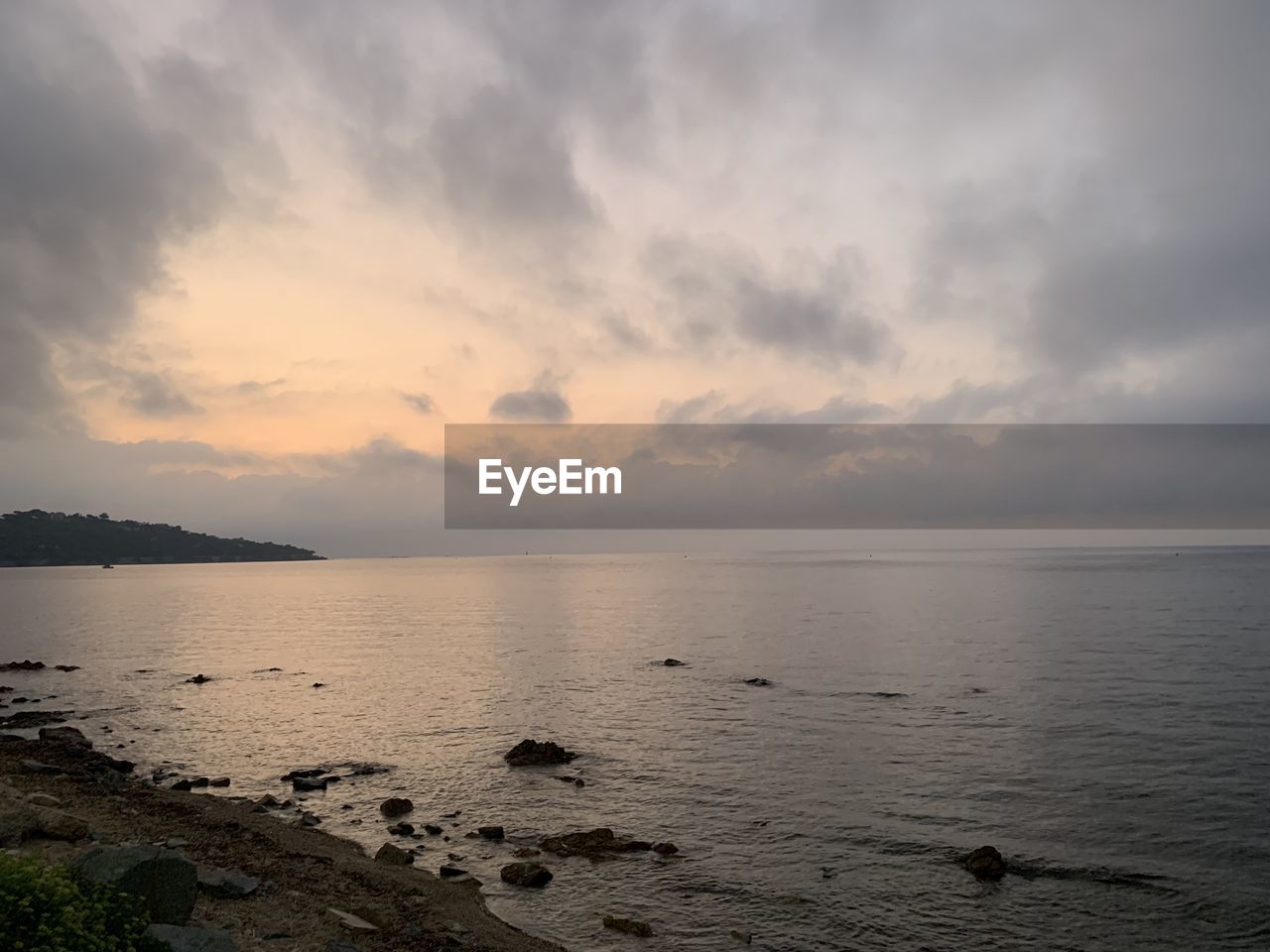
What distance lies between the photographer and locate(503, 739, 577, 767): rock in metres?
41.1

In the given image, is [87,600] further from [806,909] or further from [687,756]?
[806,909]

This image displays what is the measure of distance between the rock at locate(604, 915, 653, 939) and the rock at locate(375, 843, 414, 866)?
8.50 meters

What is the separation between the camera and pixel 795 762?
40.7 m

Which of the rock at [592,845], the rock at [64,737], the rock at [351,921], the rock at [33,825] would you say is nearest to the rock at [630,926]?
the rock at [592,845]

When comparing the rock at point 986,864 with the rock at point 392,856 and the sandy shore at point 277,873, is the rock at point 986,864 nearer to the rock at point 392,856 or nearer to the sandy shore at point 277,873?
the sandy shore at point 277,873

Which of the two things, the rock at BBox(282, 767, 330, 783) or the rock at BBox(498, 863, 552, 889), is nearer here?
the rock at BBox(498, 863, 552, 889)

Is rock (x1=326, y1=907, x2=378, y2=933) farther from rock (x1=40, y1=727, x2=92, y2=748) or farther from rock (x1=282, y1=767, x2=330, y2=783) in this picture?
rock (x1=40, y1=727, x2=92, y2=748)

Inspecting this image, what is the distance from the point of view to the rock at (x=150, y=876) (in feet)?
48.5

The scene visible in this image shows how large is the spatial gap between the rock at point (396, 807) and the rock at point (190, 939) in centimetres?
2018

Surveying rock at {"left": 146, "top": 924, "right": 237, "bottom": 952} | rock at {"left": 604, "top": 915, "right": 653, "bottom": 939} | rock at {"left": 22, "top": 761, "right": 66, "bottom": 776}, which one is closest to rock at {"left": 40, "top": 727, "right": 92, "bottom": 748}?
rock at {"left": 22, "top": 761, "right": 66, "bottom": 776}

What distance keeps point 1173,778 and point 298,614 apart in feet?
484

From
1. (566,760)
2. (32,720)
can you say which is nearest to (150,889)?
(566,760)

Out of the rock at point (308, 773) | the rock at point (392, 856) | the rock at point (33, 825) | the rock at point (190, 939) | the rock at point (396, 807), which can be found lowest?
the rock at point (308, 773)

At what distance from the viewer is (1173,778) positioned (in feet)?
120
